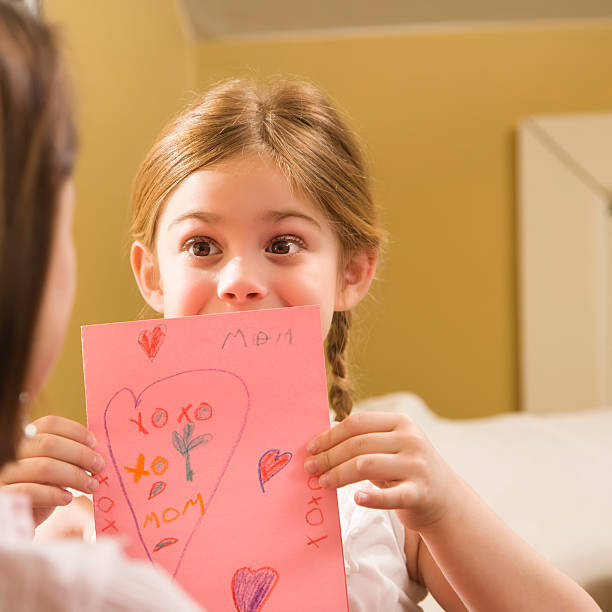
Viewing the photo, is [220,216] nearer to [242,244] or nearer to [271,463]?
[242,244]

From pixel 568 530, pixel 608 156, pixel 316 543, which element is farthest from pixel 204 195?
pixel 608 156

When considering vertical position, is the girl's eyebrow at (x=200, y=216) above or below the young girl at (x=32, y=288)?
above

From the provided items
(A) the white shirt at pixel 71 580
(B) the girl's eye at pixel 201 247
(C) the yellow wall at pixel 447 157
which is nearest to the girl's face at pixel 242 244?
(B) the girl's eye at pixel 201 247

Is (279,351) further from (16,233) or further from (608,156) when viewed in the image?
(608,156)

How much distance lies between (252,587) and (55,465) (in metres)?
0.19

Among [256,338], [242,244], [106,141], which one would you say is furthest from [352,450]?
[106,141]

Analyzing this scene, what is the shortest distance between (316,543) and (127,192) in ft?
4.20

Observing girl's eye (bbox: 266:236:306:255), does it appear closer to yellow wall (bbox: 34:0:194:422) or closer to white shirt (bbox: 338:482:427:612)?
white shirt (bbox: 338:482:427:612)

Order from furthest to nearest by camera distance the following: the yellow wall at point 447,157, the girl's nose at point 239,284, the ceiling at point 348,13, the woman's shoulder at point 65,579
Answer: the yellow wall at point 447,157
the ceiling at point 348,13
the girl's nose at point 239,284
the woman's shoulder at point 65,579

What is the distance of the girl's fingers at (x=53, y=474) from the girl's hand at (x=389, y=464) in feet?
0.60

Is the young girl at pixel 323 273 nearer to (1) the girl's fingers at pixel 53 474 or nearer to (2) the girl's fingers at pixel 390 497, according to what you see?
(2) the girl's fingers at pixel 390 497

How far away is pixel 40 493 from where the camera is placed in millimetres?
604

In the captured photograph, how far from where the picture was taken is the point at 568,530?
1.03 meters

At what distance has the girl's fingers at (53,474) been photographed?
598mm
